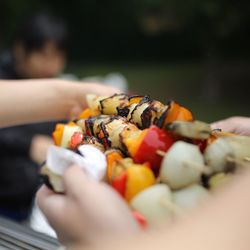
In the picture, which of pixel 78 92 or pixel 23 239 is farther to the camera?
pixel 78 92

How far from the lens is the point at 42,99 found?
4.81ft

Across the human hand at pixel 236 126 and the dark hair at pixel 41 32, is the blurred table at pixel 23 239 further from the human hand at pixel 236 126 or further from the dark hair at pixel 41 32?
the dark hair at pixel 41 32

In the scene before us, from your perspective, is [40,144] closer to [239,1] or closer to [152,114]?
[152,114]

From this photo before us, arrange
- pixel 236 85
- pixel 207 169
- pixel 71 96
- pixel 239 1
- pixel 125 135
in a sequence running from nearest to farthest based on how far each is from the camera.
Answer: pixel 207 169 → pixel 125 135 → pixel 71 96 → pixel 236 85 → pixel 239 1

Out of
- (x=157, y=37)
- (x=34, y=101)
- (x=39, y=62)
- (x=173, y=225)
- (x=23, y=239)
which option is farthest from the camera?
(x=157, y=37)

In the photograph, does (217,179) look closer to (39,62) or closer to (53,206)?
(53,206)

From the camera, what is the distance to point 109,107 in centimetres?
109

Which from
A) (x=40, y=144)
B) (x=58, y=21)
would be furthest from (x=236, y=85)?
(x=40, y=144)

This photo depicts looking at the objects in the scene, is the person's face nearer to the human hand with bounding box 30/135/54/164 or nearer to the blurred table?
the human hand with bounding box 30/135/54/164

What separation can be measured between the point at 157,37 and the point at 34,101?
7.89 m

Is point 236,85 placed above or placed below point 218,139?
below

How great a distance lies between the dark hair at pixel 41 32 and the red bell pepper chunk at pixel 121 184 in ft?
6.82

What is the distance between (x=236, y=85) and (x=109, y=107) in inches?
206

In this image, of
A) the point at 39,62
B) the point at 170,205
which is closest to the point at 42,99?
the point at 170,205
